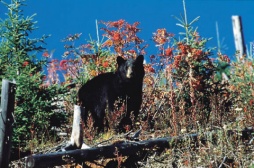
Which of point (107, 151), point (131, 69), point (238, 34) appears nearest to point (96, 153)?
point (107, 151)

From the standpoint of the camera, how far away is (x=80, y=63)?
11.4 meters

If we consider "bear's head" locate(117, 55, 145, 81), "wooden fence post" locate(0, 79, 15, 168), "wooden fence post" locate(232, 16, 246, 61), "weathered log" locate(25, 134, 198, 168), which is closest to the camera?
"wooden fence post" locate(0, 79, 15, 168)

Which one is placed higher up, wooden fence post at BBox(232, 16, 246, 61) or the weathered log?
wooden fence post at BBox(232, 16, 246, 61)

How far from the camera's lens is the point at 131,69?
30.9 feet

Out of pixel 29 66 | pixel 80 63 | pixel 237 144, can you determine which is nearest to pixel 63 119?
pixel 29 66

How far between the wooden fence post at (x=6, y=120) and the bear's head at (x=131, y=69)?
4097mm

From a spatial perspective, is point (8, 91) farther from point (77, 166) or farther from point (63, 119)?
point (63, 119)

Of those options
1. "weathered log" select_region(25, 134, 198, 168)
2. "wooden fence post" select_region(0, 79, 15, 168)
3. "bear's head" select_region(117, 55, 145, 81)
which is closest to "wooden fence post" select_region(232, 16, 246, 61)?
"bear's head" select_region(117, 55, 145, 81)

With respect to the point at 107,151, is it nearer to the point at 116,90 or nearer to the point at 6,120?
the point at 6,120

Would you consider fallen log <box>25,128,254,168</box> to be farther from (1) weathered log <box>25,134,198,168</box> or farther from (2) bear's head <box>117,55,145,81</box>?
(2) bear's head <box>117,55,145,81</box>

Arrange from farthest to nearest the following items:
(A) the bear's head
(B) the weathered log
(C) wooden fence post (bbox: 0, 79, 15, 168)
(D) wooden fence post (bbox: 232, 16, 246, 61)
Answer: (D) wooden fence post (bbox: 232, 16, 246, 61) < (A) the bear's head < (B) the weathered log < (C) wooden fence post (bbox: 0, 79, 15, 168)

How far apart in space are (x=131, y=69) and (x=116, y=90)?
49 centimetres

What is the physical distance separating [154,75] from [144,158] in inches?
169

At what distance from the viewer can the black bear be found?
9445mm
